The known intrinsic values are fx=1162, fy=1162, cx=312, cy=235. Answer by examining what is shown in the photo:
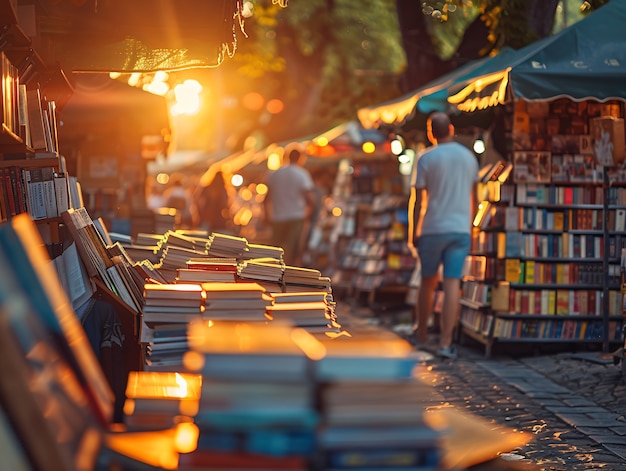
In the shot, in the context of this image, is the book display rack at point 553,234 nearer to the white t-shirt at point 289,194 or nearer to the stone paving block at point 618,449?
the stone paving block at point 618,449

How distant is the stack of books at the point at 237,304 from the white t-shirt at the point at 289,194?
1234 cm

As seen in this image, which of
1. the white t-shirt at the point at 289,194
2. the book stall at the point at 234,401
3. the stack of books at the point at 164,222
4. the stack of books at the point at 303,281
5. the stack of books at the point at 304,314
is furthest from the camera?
the white t-shirt at the point at 289,194

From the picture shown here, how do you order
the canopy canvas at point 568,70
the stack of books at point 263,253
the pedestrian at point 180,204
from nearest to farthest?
the stack of books at point 263,253
the canopy canvas at point 568,70
the pedestrian at point 180,204

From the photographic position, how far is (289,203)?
1680 cm

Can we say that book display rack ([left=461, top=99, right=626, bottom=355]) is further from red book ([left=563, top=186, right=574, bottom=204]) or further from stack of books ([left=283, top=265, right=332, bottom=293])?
stack of books ([left=283, top=265, right=332, bottom=293])

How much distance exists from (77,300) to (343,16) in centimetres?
2747

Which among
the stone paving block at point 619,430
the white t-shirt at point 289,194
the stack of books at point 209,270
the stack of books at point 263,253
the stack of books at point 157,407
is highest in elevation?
the white t-shirt at point 289,194

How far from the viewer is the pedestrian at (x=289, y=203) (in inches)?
661

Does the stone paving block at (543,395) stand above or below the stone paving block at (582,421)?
below

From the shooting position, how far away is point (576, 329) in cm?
1091

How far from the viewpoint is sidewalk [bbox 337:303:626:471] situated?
6.27m

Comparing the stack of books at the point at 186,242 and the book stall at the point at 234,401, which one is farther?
the stack of books at the point at 186,242

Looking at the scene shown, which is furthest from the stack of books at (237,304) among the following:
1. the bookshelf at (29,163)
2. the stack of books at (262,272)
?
the bookshelf at (29,163)

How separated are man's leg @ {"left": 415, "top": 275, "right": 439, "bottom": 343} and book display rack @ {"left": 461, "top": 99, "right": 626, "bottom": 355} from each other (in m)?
0.55
